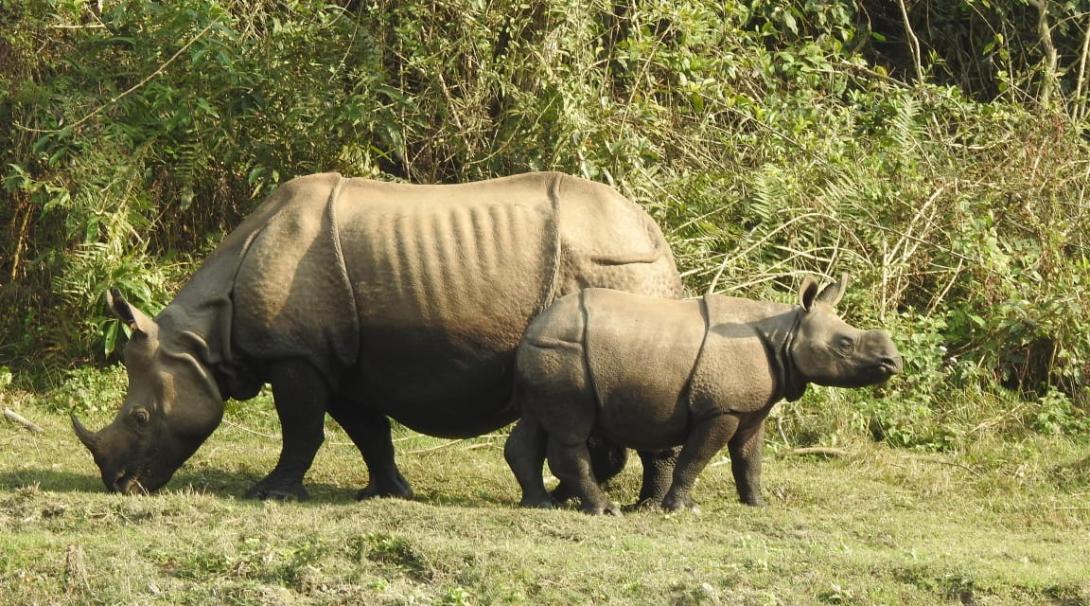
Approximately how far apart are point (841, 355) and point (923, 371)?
3568 millimetres

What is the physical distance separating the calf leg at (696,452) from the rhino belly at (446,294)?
42.0 inches

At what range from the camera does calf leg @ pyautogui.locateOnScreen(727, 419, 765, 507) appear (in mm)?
9391

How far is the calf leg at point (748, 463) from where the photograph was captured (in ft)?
30.8

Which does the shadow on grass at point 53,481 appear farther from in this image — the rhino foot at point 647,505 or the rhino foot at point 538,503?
the rhino foot at point 647,505

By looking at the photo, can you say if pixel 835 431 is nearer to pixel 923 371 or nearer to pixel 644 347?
pixel 923 371

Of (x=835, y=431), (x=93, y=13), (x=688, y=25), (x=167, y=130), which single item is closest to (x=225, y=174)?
(x=167, y=130)

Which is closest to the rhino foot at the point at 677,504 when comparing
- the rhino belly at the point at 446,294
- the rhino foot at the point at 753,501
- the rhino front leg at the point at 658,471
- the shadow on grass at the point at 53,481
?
the rhino foot at the point at 753,501

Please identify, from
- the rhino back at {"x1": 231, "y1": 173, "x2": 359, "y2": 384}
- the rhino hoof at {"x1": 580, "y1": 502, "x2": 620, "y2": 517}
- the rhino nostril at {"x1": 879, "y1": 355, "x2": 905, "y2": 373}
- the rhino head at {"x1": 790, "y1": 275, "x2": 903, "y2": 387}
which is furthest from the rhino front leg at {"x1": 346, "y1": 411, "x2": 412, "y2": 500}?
the rhino nostril at {"x1": 879, "y1": 355, "x2": 905, "y2": 373}

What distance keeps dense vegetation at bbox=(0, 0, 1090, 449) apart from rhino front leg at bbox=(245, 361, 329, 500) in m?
3.27

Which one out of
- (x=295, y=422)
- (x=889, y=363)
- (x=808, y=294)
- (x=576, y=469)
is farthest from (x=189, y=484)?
(x=889, y=363)

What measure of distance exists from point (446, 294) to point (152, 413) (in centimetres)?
176

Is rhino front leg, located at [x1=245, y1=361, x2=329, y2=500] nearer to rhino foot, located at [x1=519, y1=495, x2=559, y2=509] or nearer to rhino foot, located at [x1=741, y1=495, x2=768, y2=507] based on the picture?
rhino foot, located at [x1=519, y1=495, x2=559, y2=509]

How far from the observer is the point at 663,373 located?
898 centimetres

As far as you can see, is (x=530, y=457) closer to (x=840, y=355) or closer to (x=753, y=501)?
(x=753, y=501)
